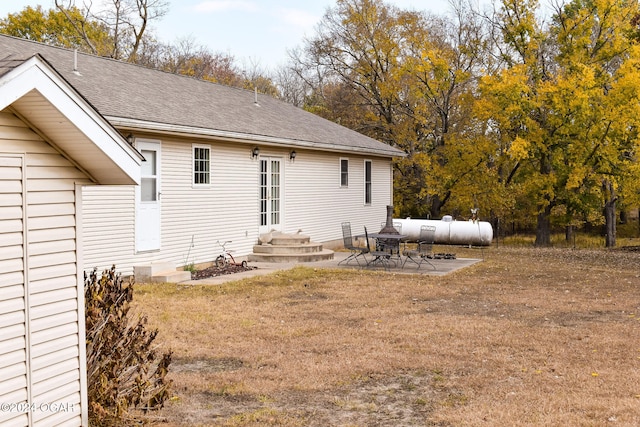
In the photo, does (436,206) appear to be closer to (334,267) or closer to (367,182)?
(367,182)

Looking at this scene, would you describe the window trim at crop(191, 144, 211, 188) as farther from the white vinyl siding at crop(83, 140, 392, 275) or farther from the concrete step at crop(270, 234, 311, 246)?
the concrete step at crop(270, 234, 311, 246)

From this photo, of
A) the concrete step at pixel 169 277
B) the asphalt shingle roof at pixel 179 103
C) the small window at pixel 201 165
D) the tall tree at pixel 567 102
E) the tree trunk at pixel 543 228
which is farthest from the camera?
the tree trunk at pixel 543 228

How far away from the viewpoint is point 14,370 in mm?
4395

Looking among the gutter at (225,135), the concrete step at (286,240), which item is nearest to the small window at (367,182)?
the gutter at (225,135)

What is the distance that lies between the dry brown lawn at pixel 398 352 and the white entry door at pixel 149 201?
4.95ft

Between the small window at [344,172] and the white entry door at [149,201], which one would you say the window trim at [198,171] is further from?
the small window at [344,172]

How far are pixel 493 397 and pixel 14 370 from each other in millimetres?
4133

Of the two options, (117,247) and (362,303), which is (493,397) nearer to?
(362,303)

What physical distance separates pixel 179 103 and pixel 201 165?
1687 millimetres

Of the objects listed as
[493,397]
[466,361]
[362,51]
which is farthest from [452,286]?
[362,51]

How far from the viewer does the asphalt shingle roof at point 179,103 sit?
13.6 meters

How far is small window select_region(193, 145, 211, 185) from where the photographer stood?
50.8 feet

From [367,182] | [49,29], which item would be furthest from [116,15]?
[367,182]

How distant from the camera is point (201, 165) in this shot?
619 inches
